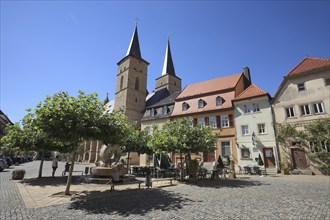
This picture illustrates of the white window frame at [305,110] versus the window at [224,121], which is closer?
the white window frame at [305,110]

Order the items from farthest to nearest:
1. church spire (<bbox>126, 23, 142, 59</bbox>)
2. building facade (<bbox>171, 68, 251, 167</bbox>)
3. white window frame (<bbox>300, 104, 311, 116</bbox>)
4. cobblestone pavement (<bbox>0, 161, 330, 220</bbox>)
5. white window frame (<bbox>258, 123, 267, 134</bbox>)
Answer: church spire (<bbox>126, 23, 142, 59</bbox>) → building facade (<bbox>171, 68, 251, 167</bbox>) → white window frame (<bbox>258, 123, 267, 134</bbox>) → white window frame (<bbox>300, 104, 311, 116</bbox>) → cobblestone pavement (<bbox>0, 161, 330, 220</bbox>)

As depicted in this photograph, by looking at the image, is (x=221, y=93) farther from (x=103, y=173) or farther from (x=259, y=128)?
(x=103, y=173)

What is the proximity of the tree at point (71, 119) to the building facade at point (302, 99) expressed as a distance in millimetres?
19657

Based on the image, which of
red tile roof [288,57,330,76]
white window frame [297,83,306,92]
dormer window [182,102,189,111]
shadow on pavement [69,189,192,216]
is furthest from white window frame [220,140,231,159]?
shadow on pavement [69,189,192,216]

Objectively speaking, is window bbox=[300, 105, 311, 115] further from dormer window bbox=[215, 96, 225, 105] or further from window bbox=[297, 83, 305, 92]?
dormer window bbox=[215, 96, 225, 105]

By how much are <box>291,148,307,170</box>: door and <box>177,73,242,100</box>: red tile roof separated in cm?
1100

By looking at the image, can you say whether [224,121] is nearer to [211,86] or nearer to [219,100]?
[219,100]

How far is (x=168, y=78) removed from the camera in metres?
50.7

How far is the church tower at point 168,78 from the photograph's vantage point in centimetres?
5072

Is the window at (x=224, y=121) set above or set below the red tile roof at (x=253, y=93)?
below

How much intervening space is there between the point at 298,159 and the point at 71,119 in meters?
21.7

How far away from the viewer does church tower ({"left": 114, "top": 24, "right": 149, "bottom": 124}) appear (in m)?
39.8

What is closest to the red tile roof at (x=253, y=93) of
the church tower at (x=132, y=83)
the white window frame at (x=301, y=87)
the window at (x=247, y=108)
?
the window at (x=247, y=108)

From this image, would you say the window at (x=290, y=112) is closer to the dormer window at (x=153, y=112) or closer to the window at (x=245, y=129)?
the window at (x=245, y=129)
